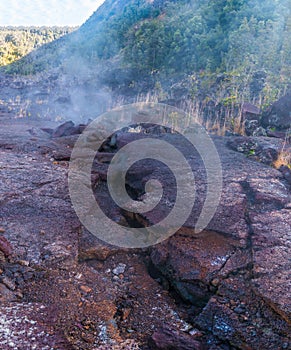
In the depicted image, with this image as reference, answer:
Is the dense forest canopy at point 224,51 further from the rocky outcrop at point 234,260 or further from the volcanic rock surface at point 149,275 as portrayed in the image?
the volcanic rock surface at point 149,275

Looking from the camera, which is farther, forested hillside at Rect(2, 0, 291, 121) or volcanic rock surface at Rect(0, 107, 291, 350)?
forested hillside at Rect(2, 0, 291, 121)

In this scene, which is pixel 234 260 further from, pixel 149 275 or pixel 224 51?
pixel 224 51

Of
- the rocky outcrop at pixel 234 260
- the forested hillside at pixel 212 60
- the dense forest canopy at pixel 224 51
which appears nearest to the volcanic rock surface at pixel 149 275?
the rocky outcrop at pixel 234 260

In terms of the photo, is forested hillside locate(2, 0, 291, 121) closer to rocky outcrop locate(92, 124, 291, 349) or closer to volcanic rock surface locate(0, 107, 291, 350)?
rocky outcrop locate(92, 124, 291, 349)

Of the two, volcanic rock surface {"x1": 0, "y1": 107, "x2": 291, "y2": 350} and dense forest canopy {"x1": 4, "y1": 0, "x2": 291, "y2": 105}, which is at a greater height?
dense forest canopy {"x1": 4, "y1": 0, "x2": 291, "y2": 105}

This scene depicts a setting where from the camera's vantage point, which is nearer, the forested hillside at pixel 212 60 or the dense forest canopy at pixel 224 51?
the forested hillside at pixel 212 60

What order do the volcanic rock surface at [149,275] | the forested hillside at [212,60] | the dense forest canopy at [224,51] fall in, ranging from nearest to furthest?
1. the volcanic rock surface at [149,275]
2. the forested hillside at [212,60]
3. the dense forest canopy at [224,51]

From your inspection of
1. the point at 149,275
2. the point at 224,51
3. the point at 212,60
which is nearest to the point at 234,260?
the point at 149,275

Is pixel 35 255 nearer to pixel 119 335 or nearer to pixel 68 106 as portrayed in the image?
pixel 119 335

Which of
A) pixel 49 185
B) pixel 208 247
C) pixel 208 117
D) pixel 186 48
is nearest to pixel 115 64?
pixel 186 48

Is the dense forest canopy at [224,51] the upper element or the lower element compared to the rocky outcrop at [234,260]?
upper

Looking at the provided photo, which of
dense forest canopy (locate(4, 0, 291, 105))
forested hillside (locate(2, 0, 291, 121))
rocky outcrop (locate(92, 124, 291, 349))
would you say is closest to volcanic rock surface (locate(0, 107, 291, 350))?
rocky outcrop (locate(92, 124, 291, 349))

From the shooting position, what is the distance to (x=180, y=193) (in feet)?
9.46

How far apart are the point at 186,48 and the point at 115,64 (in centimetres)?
550
